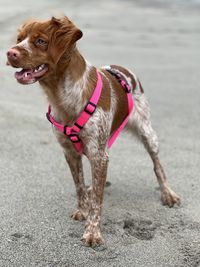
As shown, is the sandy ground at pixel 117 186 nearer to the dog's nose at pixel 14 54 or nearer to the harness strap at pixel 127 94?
the harness strap at pixel 127 94

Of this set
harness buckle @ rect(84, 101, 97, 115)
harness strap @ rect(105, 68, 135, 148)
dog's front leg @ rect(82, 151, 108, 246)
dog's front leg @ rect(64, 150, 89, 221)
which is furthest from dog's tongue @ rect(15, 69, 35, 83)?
harness strap @ rect(105, 68, 135, 148)

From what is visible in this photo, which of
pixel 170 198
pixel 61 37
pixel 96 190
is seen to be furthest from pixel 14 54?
pixel 170 198

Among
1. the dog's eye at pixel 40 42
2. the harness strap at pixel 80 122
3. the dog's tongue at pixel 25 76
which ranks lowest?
the harness strap at pixel 80 122

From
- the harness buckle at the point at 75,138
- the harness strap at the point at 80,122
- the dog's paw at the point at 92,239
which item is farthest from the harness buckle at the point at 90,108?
the dog's paw at the point at 92,239

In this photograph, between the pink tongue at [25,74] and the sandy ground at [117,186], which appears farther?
the sandy ground at [117,186]

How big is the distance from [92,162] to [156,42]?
825 cm

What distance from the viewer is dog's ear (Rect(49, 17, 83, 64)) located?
3.71 metres

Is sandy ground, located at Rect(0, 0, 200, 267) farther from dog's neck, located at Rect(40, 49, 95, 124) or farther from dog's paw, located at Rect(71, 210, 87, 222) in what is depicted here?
dog's neck, located at Rect(40, 49, 95, 124)

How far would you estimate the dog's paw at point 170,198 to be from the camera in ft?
15.9

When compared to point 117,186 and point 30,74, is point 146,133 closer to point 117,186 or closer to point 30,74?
point 117,186

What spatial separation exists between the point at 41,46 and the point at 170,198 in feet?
6.24

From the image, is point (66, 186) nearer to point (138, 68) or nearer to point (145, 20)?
point (138, 68)

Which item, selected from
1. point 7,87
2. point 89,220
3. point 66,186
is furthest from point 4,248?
point 7,87

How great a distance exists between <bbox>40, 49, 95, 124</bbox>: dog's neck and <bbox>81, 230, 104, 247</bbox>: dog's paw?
831 millimetres
